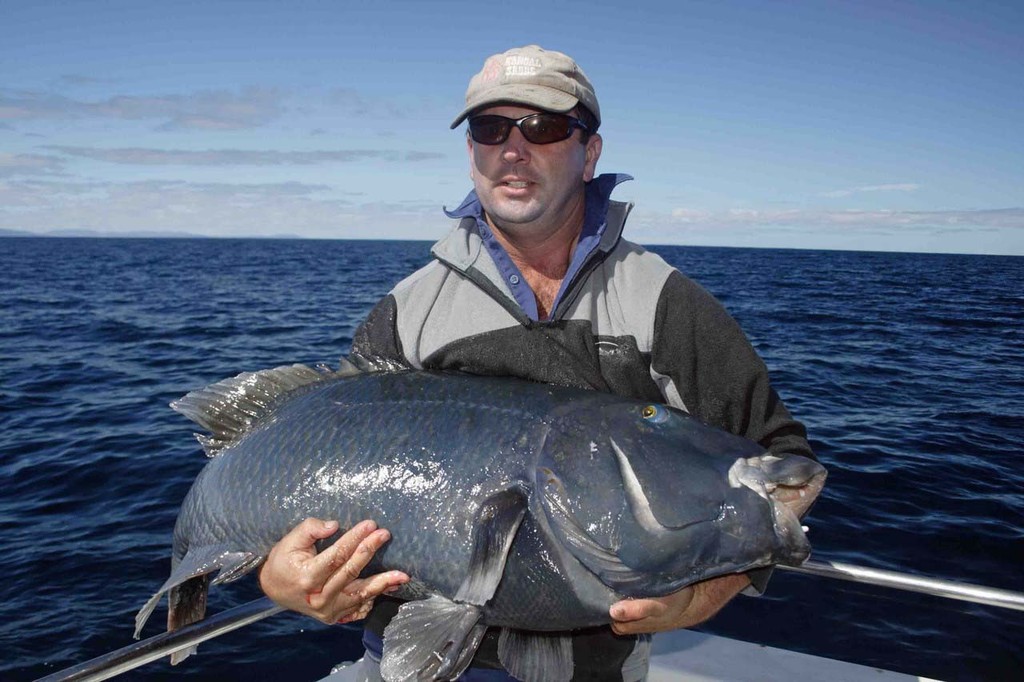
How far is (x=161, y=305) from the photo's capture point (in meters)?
30.4

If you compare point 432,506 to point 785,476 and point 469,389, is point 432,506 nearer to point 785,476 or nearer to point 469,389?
point 469,389

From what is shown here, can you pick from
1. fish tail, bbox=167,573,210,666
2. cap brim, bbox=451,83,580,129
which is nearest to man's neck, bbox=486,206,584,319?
cap brim, bbox=451,83,580,129

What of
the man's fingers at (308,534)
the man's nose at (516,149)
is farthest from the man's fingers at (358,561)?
the man's nose at (516,149)

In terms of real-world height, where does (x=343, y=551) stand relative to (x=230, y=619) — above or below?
above

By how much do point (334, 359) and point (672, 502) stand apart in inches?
633

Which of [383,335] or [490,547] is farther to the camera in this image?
[383,335]

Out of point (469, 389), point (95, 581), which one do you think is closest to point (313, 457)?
point (469, 389)

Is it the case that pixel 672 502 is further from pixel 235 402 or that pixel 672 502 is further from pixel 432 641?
pixel 235 402

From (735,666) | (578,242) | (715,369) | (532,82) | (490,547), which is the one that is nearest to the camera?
(490,547)

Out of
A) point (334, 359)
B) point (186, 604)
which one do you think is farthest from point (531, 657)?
point (334, 359)

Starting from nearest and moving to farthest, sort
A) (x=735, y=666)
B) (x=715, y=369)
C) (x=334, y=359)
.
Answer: (x=715, y=369) < (x=735, y=666) < (x=334, y=359)

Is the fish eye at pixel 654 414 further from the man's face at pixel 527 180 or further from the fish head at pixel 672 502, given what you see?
the man's face at pixel 527 180

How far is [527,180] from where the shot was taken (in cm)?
306

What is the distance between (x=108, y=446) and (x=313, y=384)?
10.1 metres
